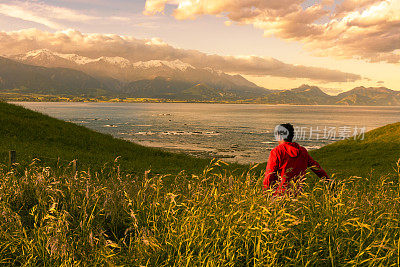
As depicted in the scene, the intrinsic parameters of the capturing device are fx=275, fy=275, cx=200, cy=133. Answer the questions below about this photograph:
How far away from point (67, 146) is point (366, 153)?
1153 inches

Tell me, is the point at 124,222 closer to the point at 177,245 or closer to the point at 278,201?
the point at 177,245

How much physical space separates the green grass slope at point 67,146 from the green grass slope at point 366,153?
45.9ft

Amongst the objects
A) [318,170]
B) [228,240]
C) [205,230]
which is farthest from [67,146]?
[228,240]

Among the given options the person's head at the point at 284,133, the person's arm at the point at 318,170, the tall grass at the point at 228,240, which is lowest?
the tall grass at the point at 228,240

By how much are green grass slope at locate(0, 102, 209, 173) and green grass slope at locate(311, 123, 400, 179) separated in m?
14.0

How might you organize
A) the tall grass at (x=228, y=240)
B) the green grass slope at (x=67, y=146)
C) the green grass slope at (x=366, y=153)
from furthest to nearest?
the green grass slope at (x=366, y=153) → the green grass slope at (x=67, y=146) → the tall grass at (x=228, y=240)

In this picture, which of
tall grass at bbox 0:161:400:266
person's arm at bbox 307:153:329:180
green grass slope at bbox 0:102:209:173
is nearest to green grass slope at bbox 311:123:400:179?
green grass slope at bbox 0:102:209:173

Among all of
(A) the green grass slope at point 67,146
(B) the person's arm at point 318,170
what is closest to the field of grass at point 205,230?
(B) the person's arm at point 318,170

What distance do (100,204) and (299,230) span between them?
3.80m

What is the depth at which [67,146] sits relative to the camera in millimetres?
23047

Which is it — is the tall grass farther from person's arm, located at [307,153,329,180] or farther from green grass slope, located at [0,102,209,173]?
green grass slope, located at [0,102,209,173]

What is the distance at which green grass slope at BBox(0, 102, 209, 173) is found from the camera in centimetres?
1942

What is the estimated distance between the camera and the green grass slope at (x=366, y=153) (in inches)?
967

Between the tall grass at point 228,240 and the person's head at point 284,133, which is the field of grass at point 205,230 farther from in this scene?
the person's head at point 284,133
